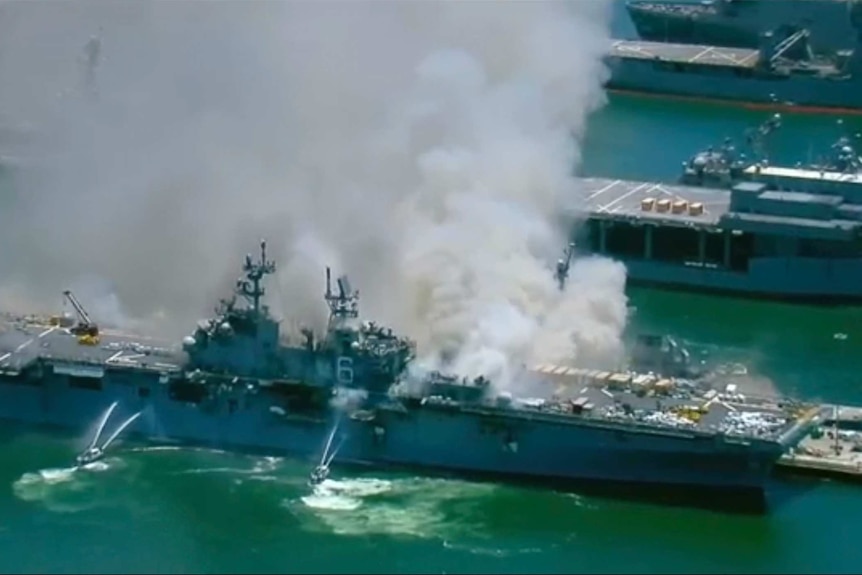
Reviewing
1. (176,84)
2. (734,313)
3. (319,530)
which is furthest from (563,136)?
(319,530)

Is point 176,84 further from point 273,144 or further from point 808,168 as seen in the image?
point 808,168

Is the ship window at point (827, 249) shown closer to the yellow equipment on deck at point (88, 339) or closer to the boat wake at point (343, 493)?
the boat wake at point (343, 493)

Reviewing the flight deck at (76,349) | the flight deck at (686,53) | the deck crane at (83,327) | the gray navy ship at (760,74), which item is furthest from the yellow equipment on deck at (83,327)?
the flight deck at (686,53)

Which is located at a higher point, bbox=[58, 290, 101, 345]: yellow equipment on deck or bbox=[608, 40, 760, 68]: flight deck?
bbox=[608, 40, 760, 68]: flight deck

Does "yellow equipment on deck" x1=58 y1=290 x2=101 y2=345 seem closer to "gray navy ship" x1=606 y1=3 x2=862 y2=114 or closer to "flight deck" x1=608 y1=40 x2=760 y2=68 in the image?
"gray navy ship" x1=606 y1=3 x2=862 y2=114

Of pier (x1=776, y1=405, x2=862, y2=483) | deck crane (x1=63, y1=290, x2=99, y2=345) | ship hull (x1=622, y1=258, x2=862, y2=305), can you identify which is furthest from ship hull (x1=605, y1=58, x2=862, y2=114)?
deck crane (x1=63, y1=290, x2=99, y2=345)
